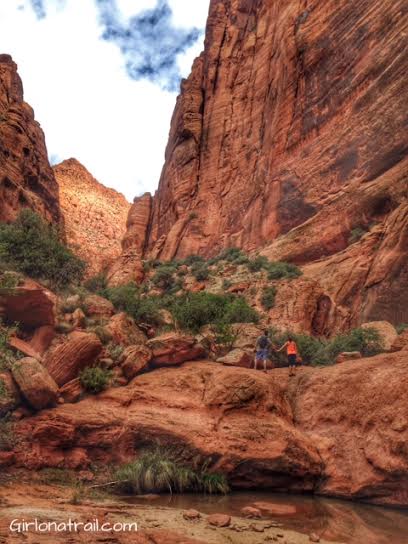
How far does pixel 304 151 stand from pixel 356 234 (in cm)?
783

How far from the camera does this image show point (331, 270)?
67.1 feet

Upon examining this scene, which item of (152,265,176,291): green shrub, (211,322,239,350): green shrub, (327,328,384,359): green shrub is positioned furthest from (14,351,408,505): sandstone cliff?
(152,265,176,291): green shrub

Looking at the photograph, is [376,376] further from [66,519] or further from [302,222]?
[302,222]

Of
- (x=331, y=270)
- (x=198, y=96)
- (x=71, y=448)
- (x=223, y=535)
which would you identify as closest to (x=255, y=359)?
(x=71, y=448)

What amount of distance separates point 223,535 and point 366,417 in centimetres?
462

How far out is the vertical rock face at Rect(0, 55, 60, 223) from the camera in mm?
25578

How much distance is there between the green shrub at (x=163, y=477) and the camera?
823 centimetres

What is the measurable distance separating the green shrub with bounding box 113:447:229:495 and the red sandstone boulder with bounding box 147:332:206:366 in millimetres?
2958

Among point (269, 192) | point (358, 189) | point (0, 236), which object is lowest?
point (0, 236)

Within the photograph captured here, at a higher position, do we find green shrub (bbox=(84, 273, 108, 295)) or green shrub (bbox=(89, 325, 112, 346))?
green shrub (bbox=(84, 273, 108, 295))

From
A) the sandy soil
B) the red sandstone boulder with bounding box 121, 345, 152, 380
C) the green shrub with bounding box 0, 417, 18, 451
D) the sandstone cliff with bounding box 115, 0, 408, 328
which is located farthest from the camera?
the sandstone cliff with bounding box 115, 0, 408, 328

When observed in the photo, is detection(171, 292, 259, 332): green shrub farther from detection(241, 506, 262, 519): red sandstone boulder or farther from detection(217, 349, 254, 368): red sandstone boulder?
detection(241, 506, 262, 519): red sandstone boulder

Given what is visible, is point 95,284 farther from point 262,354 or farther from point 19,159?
point 262,354

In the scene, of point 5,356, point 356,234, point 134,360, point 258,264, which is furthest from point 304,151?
point 5,356
